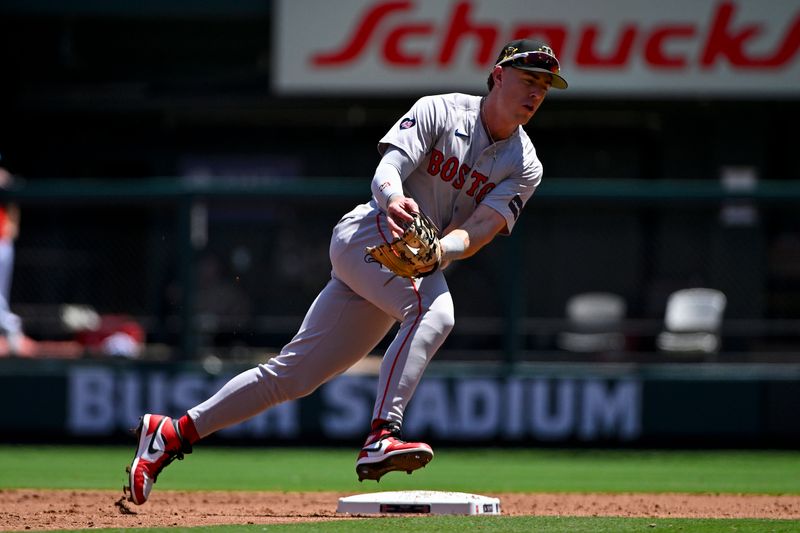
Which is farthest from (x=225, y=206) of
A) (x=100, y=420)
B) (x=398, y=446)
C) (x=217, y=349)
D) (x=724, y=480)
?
(x=398, y=446)

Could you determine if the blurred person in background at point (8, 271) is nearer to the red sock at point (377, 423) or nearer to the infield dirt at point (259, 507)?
the infield dirt at point (259, 507)

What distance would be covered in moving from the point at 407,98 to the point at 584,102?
1.88 m

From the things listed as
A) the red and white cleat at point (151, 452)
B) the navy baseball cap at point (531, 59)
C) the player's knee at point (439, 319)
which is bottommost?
the red and white cleat at point (151, 452)

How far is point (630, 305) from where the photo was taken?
40.0ft

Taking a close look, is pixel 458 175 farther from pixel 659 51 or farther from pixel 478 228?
pixel 659 51

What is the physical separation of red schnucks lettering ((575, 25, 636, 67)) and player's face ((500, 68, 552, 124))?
8280 millimetres

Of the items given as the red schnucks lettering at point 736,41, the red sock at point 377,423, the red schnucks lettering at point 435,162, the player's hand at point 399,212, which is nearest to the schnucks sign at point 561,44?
the red schnucks lettering at point 736,41

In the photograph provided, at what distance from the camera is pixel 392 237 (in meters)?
4.84

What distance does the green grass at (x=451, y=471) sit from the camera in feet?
22.1

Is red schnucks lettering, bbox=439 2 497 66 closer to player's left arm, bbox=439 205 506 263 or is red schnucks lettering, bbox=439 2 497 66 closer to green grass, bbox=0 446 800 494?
green grass, bbox=0 446 800 494

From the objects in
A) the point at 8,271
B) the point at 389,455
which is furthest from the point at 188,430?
the point at 8,271

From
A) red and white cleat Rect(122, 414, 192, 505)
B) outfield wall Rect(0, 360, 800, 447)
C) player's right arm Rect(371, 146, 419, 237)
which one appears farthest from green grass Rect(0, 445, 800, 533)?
player's right arm Rect(371, 146, 419, 237)

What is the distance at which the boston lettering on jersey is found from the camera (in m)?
4.96

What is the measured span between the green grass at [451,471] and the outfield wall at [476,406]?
0.12 m
